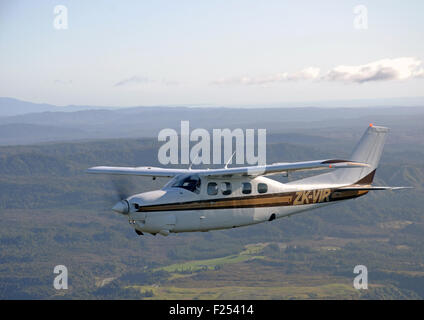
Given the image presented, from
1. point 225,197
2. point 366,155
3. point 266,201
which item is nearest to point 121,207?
point 225,197

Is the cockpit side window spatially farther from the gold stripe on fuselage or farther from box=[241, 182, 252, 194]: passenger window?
box=[241, 182, 252, 194]: passenger window

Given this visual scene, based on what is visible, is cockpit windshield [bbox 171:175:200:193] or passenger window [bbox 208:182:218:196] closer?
cockpit windshield [bbox 171:175:200:193]

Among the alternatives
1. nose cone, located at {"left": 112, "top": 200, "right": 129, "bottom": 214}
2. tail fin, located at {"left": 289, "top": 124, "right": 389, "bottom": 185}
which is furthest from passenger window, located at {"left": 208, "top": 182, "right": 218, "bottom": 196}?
tail fin, located at {"left": 289, "top": 124, "right": 389, "bottom": 185}

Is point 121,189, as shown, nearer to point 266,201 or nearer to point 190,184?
point 190,184

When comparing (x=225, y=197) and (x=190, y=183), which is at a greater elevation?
(x=190, y=183)

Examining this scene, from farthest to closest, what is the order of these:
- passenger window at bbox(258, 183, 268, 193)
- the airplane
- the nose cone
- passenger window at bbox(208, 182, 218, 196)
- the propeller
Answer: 1. passenger window at bbox(258, 183, 268, 193)
2. passenger window at bbox(208, 182, 218, 196)
3. the propeller
4. the airplane
5. the nose cone
